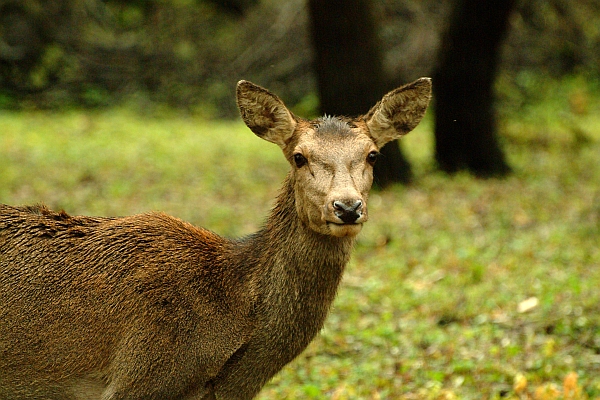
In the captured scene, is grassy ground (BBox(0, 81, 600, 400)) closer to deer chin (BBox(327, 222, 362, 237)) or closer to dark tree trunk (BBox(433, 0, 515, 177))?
dark tree trunk (BBox(433, 0, 515, 177))

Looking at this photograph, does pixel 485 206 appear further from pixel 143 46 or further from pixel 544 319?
pixel 143 46

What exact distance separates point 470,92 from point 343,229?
10.7m

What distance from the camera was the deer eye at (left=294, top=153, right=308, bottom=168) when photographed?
5.25 meters

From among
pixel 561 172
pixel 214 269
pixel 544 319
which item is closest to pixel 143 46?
pixel 561 172

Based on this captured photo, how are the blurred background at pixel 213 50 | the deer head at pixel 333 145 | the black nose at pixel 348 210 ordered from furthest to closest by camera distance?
the blurred background at pixel 213 50 → the deer head at pixel 333 145 → the black nose at pixel 348 210

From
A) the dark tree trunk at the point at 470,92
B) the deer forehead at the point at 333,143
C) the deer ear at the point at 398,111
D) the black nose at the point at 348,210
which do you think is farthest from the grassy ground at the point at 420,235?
the black nose at the point at 348,210

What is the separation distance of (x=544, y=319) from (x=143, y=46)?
14714 mm

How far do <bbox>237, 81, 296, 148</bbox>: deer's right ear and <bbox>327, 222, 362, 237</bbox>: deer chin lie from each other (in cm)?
85

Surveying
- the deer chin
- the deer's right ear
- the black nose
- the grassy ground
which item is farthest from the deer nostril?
the grassy ground

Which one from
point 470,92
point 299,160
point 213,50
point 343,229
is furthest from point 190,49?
point 343,229

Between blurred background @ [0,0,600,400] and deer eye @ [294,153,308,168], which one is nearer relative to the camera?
deer eye @ [294,153,308,168]

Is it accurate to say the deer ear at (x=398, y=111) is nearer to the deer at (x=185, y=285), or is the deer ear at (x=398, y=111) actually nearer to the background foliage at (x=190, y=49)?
the deer at (x=185, y=285)

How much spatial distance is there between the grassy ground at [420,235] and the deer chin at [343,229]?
2.27 metres

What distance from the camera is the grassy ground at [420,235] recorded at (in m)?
7.33
